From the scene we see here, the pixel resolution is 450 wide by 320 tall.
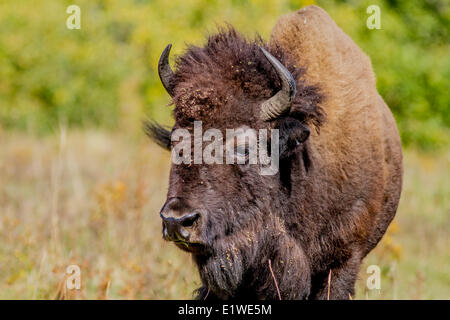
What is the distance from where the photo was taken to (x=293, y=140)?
14.4 ft

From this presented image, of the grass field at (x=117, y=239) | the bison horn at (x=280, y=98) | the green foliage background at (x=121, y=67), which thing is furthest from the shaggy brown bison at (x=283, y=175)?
the green foliage background at (x=121, y=67)

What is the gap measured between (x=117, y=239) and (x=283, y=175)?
343 cm

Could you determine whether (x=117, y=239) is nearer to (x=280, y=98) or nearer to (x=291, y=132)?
(x=291, y=132)

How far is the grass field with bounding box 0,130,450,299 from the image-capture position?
19.4ft

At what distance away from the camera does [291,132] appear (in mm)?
4363

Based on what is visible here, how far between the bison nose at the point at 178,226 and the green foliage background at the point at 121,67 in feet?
49.2

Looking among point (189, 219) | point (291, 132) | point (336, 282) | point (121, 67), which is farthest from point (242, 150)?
point (121, 67)

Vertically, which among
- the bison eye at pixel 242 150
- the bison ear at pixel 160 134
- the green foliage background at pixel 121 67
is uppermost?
the green foliage background at pixel 121 67

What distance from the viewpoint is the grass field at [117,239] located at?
232 inches

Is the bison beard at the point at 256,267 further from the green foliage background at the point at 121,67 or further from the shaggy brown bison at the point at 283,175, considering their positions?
the green foliage background at the point at 121,67

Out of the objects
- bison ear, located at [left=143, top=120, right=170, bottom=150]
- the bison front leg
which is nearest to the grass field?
the bison front leg
